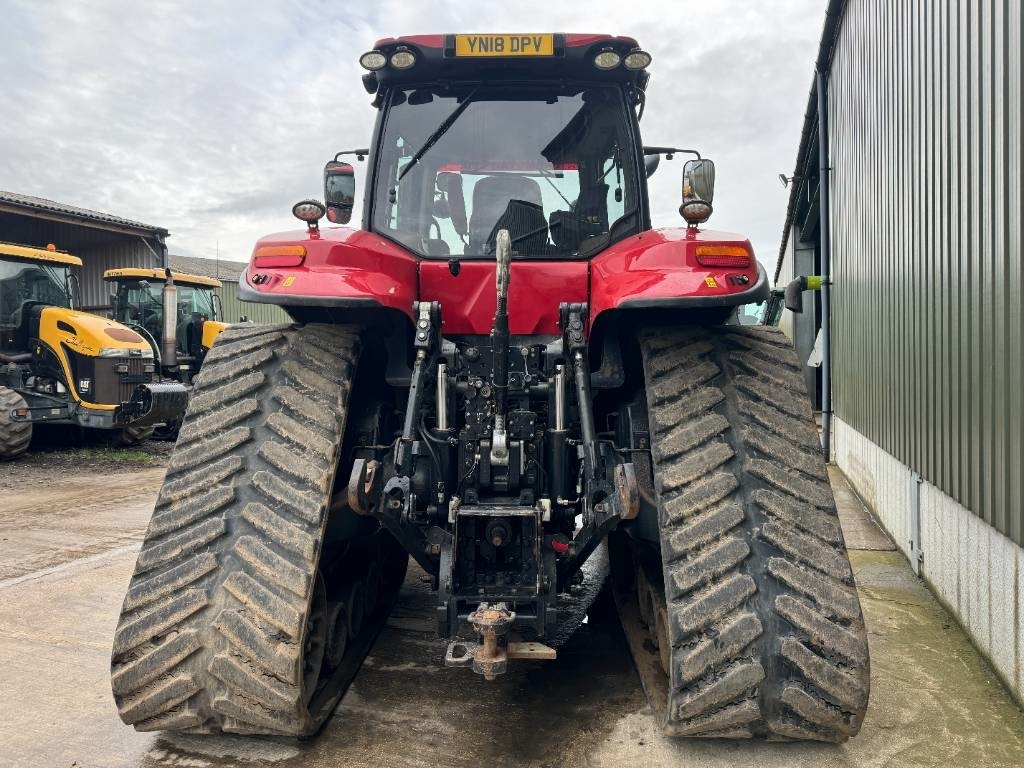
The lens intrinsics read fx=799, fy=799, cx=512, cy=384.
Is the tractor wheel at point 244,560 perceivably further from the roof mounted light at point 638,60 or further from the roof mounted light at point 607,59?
the roof mounted light at point 638,60

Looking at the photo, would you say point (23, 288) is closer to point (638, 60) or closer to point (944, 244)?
point (638, 60)

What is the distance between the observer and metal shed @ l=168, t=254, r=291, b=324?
2874 cm

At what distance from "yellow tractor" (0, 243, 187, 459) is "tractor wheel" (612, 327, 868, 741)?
9.07m

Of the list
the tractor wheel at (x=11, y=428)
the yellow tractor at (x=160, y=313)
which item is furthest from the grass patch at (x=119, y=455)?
the yellow tractor at (x=160, y=313)

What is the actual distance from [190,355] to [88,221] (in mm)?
5034

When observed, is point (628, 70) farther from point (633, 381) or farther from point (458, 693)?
point (458, 693)

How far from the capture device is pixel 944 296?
447 centimetres

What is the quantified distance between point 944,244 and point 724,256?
2345 millimetres

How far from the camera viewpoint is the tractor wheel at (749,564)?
2381 millimetres

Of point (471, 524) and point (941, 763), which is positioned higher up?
point (471, 524)

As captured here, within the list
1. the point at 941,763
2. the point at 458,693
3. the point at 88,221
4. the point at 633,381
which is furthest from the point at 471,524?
the point at 88,221

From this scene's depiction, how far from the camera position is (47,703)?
10.1 ft

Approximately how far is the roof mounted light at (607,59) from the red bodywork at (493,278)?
777 mm

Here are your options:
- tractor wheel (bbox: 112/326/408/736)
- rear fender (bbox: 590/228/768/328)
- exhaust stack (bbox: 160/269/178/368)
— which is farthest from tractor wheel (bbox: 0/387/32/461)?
rear fender (bbox: 590/228/768/328)
